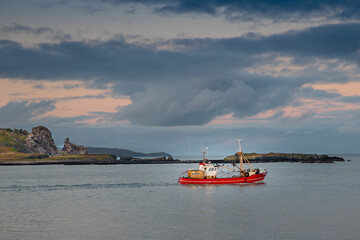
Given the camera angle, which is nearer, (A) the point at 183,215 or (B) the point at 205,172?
(A) the point at 183,215

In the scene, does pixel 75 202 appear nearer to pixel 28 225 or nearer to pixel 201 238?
pixel 28 225

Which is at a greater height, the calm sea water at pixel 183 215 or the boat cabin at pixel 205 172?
the boat cabin at pixel 205 172

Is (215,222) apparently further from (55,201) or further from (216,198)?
(55,201)

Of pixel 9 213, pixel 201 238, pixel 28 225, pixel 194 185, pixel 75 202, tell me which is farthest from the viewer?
pixel 194 185

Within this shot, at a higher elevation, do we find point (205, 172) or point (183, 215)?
point (205, 172)

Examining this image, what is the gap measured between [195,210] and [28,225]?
2288 cm

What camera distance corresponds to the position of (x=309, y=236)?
40969mm

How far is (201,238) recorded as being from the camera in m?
40.7

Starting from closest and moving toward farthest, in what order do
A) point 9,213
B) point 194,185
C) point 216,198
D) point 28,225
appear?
point 28,225, point 9,213, point 216,198, point 194,185

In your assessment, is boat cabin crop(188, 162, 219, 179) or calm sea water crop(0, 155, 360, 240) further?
boat cabin crop(188, 162, 219, 179)

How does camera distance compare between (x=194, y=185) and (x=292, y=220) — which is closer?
(x=292, y=220)

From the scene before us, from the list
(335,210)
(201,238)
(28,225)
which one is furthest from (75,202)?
(335,210)

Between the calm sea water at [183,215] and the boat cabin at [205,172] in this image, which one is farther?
the boat cabin at [205,172]

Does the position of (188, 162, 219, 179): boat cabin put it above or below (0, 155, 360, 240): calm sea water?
above
